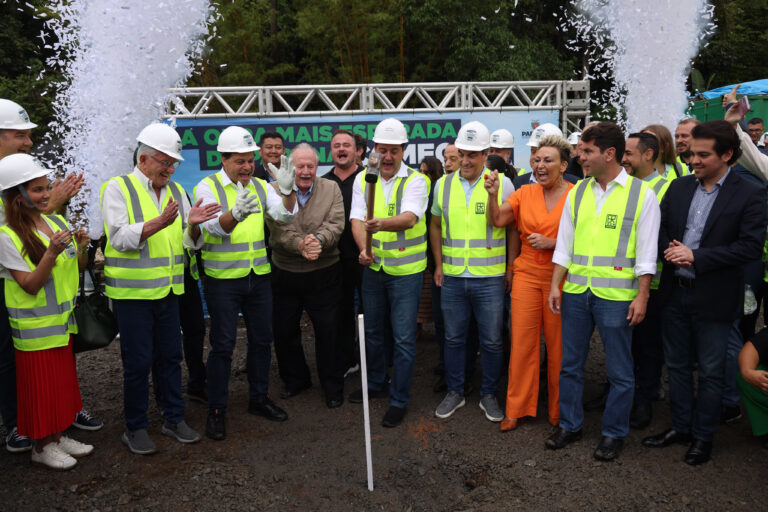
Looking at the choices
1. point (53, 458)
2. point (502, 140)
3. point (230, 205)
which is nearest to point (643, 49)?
point (502, 140)

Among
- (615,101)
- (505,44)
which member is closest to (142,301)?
(505,44)

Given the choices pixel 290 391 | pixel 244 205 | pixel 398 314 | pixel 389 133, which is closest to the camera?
pixel 244 205

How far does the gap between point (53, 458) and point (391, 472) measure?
93.5 inches

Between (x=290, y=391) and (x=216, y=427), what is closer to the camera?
(x=216, y=427)

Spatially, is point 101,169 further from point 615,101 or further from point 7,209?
point 615,101

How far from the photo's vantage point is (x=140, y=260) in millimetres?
4090

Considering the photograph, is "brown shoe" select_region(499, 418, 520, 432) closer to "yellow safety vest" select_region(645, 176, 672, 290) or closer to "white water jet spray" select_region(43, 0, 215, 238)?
"yellow safety vest" select_region(645, 176, 672, 290)

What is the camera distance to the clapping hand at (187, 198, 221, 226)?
410 cm

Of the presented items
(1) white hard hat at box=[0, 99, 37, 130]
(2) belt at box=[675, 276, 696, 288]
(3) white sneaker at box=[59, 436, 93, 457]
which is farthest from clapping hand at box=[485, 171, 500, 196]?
(3) white sneaker at box=[59, 436, 93, 457]

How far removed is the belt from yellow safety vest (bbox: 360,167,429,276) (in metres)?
1.89

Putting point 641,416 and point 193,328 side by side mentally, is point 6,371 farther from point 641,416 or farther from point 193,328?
point 641,416

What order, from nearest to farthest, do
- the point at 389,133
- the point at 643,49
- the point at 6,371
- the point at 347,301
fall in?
the point at 6,371 → the point at 389,133 → the point at 347,301 → the point at 643,49

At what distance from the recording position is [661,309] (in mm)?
4238

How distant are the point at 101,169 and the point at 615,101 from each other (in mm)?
16544
